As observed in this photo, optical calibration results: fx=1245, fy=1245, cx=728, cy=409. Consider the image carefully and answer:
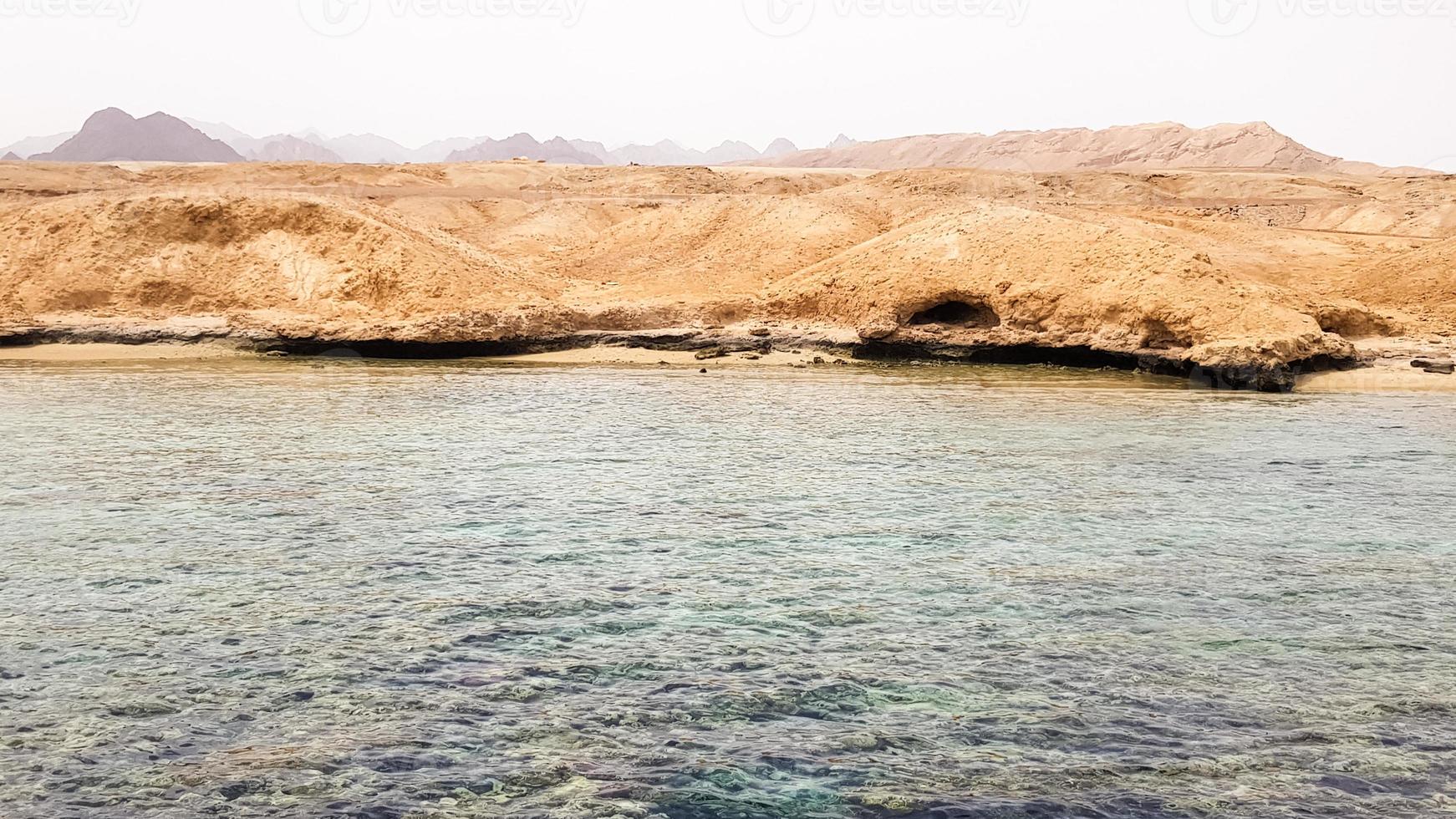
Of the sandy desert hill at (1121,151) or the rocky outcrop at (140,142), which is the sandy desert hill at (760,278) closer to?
the sandy desert hill at (1121,151)

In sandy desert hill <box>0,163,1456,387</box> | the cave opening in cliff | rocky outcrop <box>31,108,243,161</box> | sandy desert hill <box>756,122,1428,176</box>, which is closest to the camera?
sandy desert hill <box>0,163,1456,387</box>

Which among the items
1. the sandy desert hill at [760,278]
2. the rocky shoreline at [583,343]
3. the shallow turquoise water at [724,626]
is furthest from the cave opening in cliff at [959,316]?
the shallow turquoise water at [724,626]

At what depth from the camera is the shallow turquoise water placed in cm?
484

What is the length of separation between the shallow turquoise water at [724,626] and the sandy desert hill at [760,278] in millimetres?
8525

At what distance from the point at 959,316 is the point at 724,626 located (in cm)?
1832

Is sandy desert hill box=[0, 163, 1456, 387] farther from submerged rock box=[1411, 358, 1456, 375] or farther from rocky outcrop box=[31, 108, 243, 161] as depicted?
rocky outcrop box=[31, 108, 243, 161]

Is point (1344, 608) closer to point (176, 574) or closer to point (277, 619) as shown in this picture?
point (277, 619)

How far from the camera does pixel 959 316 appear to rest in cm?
2431

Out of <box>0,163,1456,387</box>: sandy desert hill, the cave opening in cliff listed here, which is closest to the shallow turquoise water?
<box>0,163,1456,387</box>: sandy desert hill

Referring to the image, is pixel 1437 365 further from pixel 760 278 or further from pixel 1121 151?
pixel 1121 151

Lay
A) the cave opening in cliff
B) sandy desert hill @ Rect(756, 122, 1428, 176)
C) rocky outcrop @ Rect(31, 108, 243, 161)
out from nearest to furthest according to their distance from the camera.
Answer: the cave opening in cliff
sandy desert hill @ Rect(756, 122, 1428, 176)
rocky outcrop @ Rect(31, 108, 243, 161)

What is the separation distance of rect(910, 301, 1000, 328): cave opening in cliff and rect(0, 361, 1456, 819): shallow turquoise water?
32.7 feet

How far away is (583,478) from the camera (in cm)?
1112

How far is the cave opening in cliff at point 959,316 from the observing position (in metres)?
23.4
